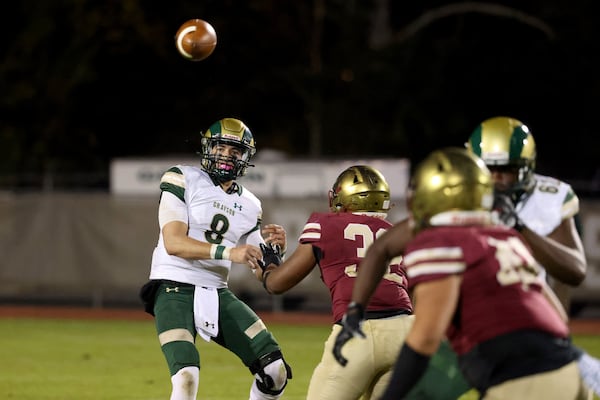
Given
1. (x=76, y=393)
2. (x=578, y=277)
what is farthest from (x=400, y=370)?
(x=76, y=393)

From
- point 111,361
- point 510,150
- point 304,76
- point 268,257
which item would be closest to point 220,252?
point 268,257

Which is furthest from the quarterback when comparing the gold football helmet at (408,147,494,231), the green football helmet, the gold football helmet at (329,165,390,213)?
the gold football helmet at (408,147,494,231)

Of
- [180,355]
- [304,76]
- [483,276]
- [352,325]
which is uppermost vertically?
[304,76]

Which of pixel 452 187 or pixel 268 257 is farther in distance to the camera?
pixel 268 257

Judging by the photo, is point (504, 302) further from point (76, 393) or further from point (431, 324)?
point (76, 393)

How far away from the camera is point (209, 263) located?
22.4 feet

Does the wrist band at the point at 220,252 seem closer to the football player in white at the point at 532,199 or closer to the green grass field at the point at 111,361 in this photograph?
the football player in white at the point at 532,199

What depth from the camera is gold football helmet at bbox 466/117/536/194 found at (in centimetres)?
498

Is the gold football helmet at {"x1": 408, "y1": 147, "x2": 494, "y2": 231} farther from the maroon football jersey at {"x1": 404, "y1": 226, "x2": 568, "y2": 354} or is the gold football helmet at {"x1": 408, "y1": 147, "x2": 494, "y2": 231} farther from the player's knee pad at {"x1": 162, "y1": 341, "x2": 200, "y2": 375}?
the player's knee pad at {"x1": 162, "y1": 341, "x2": 200, "y2": 375}

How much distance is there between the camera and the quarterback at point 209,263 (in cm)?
651

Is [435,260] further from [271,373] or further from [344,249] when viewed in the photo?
[271,373]

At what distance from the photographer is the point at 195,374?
20.9 feet

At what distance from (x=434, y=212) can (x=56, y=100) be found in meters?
24.0

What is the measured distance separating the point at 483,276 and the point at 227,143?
3.09 metres
